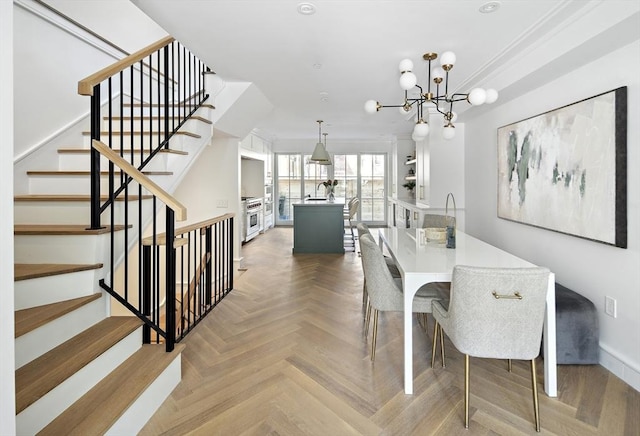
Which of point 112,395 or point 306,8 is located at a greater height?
point 306,8

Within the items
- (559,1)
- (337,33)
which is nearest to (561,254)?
(559,1)

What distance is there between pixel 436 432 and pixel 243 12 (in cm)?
283

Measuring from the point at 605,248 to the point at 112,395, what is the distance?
10.5ft

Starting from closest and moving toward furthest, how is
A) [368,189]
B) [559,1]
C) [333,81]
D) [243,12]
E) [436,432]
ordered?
1. [436,432]
2. [559,1]
3. [243,12]
4. [333,81]
5. [368,189]

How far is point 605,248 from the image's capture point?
2557 mm

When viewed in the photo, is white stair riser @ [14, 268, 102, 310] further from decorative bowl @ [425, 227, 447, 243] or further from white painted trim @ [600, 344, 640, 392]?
white painted trim @ [600, 344, 640, 392]

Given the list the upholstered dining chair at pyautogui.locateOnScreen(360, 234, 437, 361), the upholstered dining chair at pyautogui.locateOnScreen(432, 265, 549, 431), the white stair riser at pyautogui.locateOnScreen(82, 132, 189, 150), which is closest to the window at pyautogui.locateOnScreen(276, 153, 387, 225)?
the white stair riser at pyautogui.locateOnScreen(82, 132, 189, 150)

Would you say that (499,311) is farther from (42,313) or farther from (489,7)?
(42,313)

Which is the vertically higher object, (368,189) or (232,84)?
(232,84)

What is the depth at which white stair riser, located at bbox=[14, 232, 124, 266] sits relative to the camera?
2291mm

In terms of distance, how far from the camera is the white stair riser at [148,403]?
5.55 ft

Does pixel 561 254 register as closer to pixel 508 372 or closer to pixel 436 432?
pixel 508 372

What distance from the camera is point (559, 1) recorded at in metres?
2.31

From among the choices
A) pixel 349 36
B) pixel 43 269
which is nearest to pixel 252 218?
pixel 349 36
